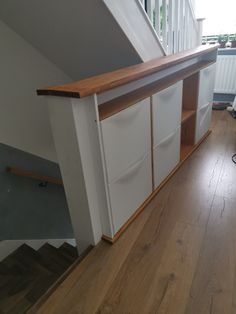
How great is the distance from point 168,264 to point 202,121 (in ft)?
5.49

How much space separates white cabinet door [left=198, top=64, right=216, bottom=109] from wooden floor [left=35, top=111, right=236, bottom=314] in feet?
3.03

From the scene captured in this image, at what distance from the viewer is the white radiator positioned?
10.8ft

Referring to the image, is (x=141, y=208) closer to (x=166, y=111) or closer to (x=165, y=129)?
(x=165, y=129)

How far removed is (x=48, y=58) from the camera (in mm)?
2049

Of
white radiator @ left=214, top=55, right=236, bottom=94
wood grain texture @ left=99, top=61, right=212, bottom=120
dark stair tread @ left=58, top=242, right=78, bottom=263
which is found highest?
wood grain texture @ left=99, top=61, right=212, bottom=120

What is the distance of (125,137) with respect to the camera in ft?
4.24

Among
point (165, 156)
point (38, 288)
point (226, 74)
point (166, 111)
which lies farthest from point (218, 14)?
point (38, 288)

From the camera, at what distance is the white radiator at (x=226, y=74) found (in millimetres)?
3292

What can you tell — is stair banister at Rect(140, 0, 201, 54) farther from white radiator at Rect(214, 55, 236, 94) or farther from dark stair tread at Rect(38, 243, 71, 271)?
dark stair tread at Rect(38, 243, 71, 271)

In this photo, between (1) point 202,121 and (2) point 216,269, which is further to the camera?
(1) point 202,121

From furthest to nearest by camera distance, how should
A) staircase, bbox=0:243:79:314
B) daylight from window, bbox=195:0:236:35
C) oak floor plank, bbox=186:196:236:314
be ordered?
daylight from window, bbox=195:0:236:35 → staircase, bbox=0:243:79:314 → oak floor plank, bbox=186:196:236:314

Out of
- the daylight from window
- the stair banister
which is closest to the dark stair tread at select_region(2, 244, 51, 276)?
the stair banister

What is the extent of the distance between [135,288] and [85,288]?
0.26m

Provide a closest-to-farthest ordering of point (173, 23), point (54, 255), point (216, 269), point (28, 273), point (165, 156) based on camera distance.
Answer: point (216, 269) → point (165, 156) → point (173, 23) → point (28, 273) → point (54, 255)
